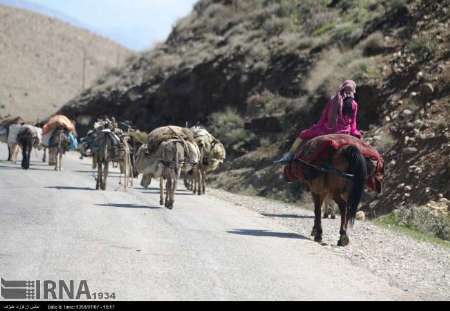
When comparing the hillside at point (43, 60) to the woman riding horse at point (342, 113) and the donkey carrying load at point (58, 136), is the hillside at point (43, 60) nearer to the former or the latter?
the donkey carrying load at point (58, 136)

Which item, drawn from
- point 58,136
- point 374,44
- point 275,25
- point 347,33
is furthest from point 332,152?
point 275,25

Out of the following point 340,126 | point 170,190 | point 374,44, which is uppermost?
point 374,44

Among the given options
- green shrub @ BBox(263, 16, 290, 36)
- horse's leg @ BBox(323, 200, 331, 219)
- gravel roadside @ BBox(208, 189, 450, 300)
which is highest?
green shrub @ BBox(263, 16, 290, 36)

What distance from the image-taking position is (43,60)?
122562 millimetres

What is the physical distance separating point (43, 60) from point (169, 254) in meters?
113

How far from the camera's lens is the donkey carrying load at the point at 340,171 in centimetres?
1548

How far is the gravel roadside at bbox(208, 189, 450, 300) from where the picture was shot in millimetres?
12258

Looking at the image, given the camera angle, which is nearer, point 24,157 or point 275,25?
point 24,157

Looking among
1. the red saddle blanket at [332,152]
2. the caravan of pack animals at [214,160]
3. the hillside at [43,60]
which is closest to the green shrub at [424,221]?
the caravan of pack animals at [214,160]

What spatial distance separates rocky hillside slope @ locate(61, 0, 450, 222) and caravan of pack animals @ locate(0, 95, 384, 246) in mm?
5073

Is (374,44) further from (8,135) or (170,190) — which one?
(170,190)

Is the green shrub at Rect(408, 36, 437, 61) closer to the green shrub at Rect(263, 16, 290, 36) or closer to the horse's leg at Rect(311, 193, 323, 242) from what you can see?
the green shrub at Rect(263, 16, 290, 36)

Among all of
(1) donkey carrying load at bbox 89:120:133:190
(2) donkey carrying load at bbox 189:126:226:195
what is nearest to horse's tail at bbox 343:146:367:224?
(1) donkey carrying load at bbox 89:120:133:190

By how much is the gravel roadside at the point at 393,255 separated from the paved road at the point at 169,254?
41 cm
